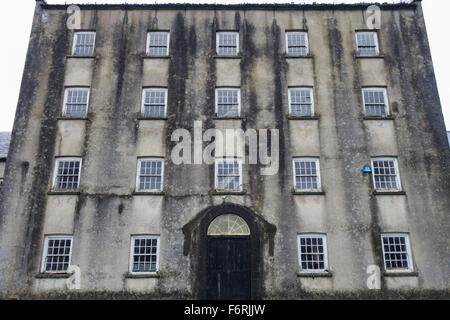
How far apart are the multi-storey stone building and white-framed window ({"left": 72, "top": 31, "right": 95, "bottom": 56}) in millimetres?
79

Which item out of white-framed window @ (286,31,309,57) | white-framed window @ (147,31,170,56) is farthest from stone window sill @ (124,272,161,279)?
white-framed window @ (286,31,309,57)

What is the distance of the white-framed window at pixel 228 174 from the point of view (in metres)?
18.5

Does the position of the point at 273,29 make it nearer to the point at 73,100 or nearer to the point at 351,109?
the point at 351,109

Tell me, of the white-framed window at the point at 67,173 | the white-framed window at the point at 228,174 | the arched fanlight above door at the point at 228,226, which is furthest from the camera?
the white-framed window at the point at 67,173

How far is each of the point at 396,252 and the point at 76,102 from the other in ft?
55.8

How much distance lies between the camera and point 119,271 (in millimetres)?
17172

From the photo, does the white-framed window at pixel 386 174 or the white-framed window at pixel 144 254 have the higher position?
the white-framed window at pixel 386 174

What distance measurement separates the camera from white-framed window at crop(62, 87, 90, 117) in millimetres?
19984

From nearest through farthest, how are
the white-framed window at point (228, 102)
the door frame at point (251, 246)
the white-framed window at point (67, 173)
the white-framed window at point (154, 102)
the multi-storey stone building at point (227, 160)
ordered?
the door frame at point (251, 246) → the multi-storey stone building at point (227, 160) → the white-framed window at point (67, 173) → the white-framed window at point (228, 102) → the white-framed window at point (154, 102)

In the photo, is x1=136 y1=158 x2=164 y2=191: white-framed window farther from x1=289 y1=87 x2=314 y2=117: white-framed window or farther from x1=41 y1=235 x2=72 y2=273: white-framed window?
x1=289 y1=87 x2=314 y2=117: white-framed window

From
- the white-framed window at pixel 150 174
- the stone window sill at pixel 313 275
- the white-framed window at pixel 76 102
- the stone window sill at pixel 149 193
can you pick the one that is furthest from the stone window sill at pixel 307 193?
the white-framed window at pixel 76 102

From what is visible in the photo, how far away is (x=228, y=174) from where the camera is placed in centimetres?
1870

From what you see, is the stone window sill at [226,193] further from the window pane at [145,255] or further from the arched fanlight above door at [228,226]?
the window pane at [145,255]

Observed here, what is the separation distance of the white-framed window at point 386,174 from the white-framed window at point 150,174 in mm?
10161
